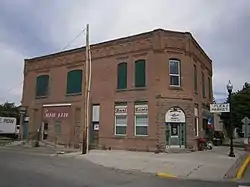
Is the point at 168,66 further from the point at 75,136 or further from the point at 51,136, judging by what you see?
the point at 51,136

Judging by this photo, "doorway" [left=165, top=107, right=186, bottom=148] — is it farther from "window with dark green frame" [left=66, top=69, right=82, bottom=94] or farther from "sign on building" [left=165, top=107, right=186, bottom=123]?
"window with dark green frame" [left=66, top=69, right=82, bottom=94]

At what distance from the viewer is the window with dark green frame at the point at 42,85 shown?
31500 millimetres

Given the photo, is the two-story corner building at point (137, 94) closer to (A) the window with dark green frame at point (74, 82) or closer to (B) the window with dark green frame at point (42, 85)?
(A) the window with dark green frame at point (74, 82)

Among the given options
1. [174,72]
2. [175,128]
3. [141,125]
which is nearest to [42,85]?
[141,125]

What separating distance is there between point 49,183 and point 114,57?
1753 cm

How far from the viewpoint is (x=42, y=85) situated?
31844 mm

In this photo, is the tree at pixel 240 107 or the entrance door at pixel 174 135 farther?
the tree at pixel 240 107

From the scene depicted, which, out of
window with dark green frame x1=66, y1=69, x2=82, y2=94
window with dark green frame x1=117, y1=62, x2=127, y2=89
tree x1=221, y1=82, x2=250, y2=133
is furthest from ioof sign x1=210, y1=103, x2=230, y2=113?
tree x1=221, y1=82, x2=250, y2=133

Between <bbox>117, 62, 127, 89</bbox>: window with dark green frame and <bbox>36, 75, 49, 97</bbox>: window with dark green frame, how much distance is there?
8.59 m

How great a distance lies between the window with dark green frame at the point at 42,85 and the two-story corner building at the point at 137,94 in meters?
1.18

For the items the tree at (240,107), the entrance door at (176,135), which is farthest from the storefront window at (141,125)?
the tree at (240,107)

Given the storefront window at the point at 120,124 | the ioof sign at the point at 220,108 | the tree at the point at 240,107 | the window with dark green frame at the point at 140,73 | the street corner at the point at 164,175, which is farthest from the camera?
the tree at the point at 240,107

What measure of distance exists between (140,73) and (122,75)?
1.66 meters

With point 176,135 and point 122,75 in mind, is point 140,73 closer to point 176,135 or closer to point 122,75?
point 122,75
